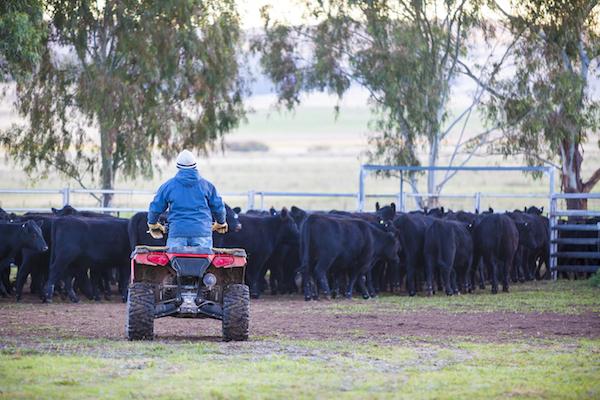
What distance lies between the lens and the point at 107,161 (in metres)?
36.2

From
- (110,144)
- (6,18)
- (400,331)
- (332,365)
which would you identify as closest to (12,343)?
(332,365)

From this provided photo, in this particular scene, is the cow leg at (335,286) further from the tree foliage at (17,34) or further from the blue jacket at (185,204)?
the blue jacket at (185,204)

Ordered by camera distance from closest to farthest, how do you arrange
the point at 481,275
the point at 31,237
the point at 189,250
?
1. the point at 189,250
2. the point at 31,237
3. the point at 481,275

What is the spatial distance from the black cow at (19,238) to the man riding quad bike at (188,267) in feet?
24.1

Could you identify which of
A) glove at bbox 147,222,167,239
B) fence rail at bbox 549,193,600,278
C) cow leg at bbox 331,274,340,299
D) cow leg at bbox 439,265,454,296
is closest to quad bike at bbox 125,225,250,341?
glove at bbox 147,222,167,239

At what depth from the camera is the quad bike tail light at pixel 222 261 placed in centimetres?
1166

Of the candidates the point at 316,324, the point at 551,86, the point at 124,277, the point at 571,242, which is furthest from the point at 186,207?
the point at 551,86

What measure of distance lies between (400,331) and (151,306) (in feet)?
10.6

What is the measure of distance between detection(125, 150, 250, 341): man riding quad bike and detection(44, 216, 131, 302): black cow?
719 cm

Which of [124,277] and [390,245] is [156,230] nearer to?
[124,277]

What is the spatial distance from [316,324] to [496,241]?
7.74 m

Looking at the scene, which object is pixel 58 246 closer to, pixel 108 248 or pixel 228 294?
pixel 108 248

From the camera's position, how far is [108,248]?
19.5 meters

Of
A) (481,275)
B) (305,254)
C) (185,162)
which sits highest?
(185,162)
